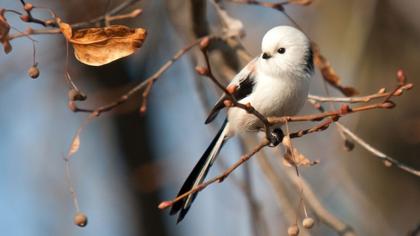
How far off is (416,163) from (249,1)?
2246 mm

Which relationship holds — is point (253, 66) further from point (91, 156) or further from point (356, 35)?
point (91, 156)

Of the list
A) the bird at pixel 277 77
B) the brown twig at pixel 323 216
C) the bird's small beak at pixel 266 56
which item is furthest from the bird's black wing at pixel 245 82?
the brown twig at pixel 323 216

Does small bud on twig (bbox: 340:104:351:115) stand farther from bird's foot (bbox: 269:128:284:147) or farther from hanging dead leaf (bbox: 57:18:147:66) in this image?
bird's foot (bbox: 269:128:284:147)

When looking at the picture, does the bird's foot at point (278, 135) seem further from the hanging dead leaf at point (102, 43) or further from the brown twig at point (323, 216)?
the hanging dead leaf at point (102, 43)

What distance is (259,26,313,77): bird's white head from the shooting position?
7.91ft

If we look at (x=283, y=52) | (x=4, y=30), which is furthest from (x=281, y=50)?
(x=4, y=30)

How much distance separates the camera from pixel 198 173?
262 cm

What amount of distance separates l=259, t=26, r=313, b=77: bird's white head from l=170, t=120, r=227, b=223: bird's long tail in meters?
0.43

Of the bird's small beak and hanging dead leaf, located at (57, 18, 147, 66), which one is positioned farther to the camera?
the bird's small beak

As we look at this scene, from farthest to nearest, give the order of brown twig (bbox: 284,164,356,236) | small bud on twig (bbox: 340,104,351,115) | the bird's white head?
brown twig (bbox: 284,164,356,236) < the bird's white head < small bud on twig (bbox: 340,104,351,115)

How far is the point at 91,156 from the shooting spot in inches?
221

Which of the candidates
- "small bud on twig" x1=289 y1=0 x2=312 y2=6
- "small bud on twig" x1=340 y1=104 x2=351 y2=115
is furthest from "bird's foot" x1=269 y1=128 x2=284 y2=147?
"small bud on twig" x1=340 y1=104 x2=351 y2=115

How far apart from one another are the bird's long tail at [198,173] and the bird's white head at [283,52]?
1.42 feet

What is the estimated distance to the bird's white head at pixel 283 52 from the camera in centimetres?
241
